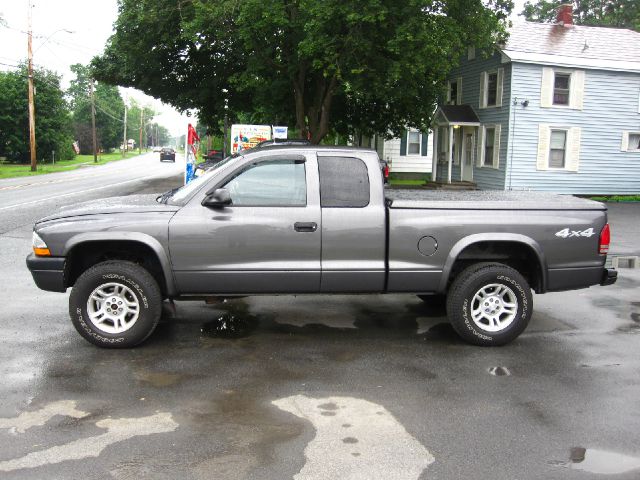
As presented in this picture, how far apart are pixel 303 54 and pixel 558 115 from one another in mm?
10338

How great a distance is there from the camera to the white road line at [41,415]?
14.1 feet

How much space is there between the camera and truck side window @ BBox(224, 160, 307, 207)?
6.04 m

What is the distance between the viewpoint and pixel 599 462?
3908mm

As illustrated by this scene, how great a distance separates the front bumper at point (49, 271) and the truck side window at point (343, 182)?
2.40 metres

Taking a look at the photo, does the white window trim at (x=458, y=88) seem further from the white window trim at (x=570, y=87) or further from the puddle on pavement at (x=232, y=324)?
the puddle on pavement at (x=232, y=324)

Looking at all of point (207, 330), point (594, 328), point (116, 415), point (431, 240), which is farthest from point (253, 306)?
point (594, 328)

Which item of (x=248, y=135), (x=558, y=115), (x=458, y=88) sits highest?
(x=458, y=88)

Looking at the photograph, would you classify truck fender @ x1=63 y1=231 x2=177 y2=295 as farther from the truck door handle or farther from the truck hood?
the truck door handle

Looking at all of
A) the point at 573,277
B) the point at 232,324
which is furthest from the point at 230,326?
the point at 573,277

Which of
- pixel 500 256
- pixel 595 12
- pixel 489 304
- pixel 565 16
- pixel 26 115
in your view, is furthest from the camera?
pixel 595 12

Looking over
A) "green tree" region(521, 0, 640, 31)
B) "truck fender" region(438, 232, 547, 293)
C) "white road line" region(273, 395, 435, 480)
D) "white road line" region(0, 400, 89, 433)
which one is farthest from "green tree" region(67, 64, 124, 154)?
"white road line" region(273, 395, 435, 480)

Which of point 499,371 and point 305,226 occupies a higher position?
point 305,226

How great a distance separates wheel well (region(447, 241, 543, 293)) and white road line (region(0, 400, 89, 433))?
3.58m

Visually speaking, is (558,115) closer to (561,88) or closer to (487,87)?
(561,88)
